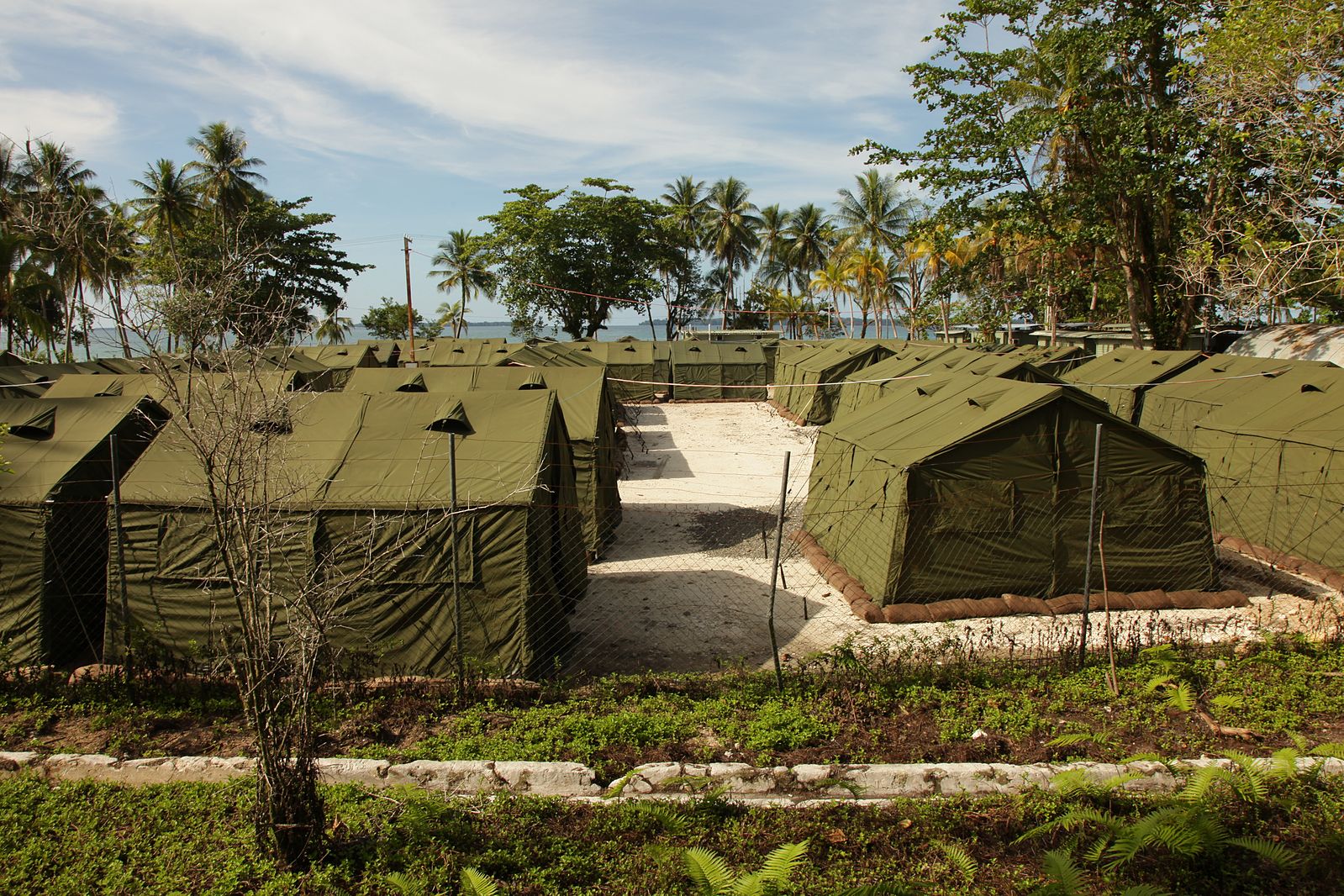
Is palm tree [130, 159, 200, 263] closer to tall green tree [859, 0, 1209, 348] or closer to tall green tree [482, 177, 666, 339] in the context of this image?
tall green tree [482, 177, 666, 339]

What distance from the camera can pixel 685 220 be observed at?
59188mm

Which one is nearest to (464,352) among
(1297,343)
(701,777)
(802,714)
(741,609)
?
(741,609)

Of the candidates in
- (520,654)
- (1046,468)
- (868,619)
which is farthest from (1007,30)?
(520,654)

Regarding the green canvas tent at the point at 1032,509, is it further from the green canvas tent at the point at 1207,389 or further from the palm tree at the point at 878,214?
the palm tree at the point at 878,214

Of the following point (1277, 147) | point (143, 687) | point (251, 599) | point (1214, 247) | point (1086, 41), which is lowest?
point (143, 687)

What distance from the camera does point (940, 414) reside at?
1123 centimetres

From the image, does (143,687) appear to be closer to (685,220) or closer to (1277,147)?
(1277,147)

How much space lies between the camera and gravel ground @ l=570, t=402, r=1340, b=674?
845 centimetres

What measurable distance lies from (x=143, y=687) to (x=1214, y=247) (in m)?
24.0

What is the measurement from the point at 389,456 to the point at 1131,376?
15809 millimetres

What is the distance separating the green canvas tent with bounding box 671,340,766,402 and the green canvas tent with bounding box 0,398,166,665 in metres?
26.3

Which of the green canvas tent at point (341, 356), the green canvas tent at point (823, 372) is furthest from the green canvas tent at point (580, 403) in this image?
the green canvas tent at point (341, 356)

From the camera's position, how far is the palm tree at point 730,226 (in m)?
58.2

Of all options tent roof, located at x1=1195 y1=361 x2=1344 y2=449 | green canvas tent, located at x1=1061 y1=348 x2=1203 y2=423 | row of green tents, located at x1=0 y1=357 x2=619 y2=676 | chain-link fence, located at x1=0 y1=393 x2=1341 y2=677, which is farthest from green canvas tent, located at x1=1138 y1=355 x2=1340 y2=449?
row of green tents, located at x1=0 y1=357 x2=619 y2=676
